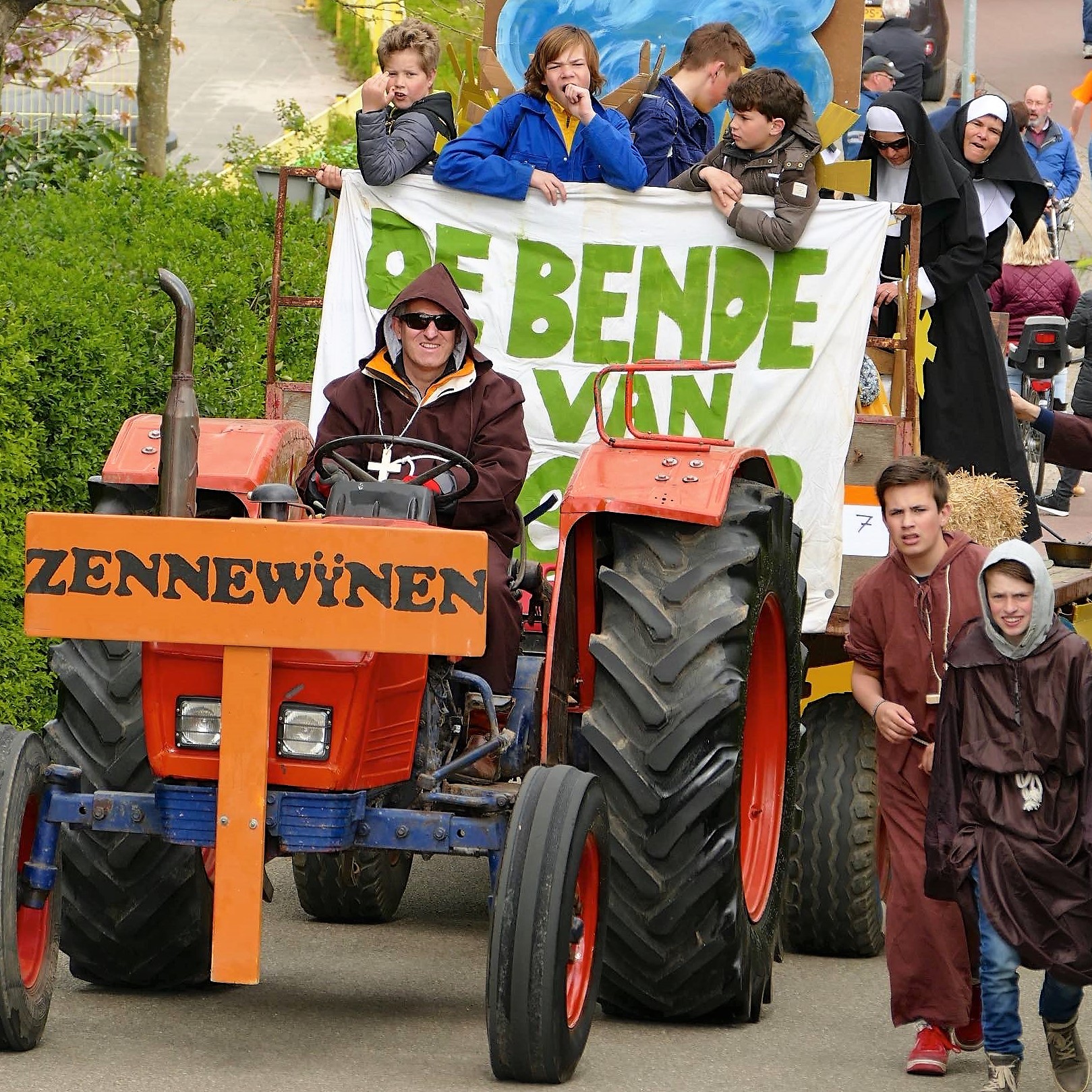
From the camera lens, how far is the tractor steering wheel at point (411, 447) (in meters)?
5.62

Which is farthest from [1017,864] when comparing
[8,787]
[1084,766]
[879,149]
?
[879,149]

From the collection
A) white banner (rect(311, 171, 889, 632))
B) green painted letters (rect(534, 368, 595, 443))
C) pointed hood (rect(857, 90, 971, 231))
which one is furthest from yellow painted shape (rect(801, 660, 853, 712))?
pointed hood (rect(857, 90, 971, 231))

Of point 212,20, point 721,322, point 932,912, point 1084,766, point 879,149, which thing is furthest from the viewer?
point 212,20

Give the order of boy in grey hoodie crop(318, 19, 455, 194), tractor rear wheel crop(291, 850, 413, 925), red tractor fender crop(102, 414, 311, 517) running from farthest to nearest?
boy in grey hoodie crop(318, 19, 455, 194)
tractor rear wheel crop(291, 850, 413, 925)
red tractor fender crop(102, 414, 311, 517)

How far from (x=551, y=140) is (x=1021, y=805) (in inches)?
141

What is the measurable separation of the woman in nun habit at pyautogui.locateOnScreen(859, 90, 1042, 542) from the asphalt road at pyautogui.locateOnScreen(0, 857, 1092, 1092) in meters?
2.91

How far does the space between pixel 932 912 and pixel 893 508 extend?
1.14m

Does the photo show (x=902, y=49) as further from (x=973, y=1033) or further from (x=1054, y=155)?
(x=973, y=1033)

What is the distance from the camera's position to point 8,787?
16.4 ft

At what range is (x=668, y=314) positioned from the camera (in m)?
7.82

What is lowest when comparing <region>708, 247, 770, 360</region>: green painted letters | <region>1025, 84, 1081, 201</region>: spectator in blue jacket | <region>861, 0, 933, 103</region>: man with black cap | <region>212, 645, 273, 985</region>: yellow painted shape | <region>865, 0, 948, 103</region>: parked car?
<region>212, 645, 273, 985</region>: yellow painted shape

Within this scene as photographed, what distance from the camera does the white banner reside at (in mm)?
7742

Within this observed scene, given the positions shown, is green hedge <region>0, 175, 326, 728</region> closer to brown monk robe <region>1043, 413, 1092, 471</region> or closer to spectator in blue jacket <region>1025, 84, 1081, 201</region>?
brown monk robe <region>1043, 413, 1092, 471</region>

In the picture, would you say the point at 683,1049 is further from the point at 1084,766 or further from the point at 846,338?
the point at 846,338
